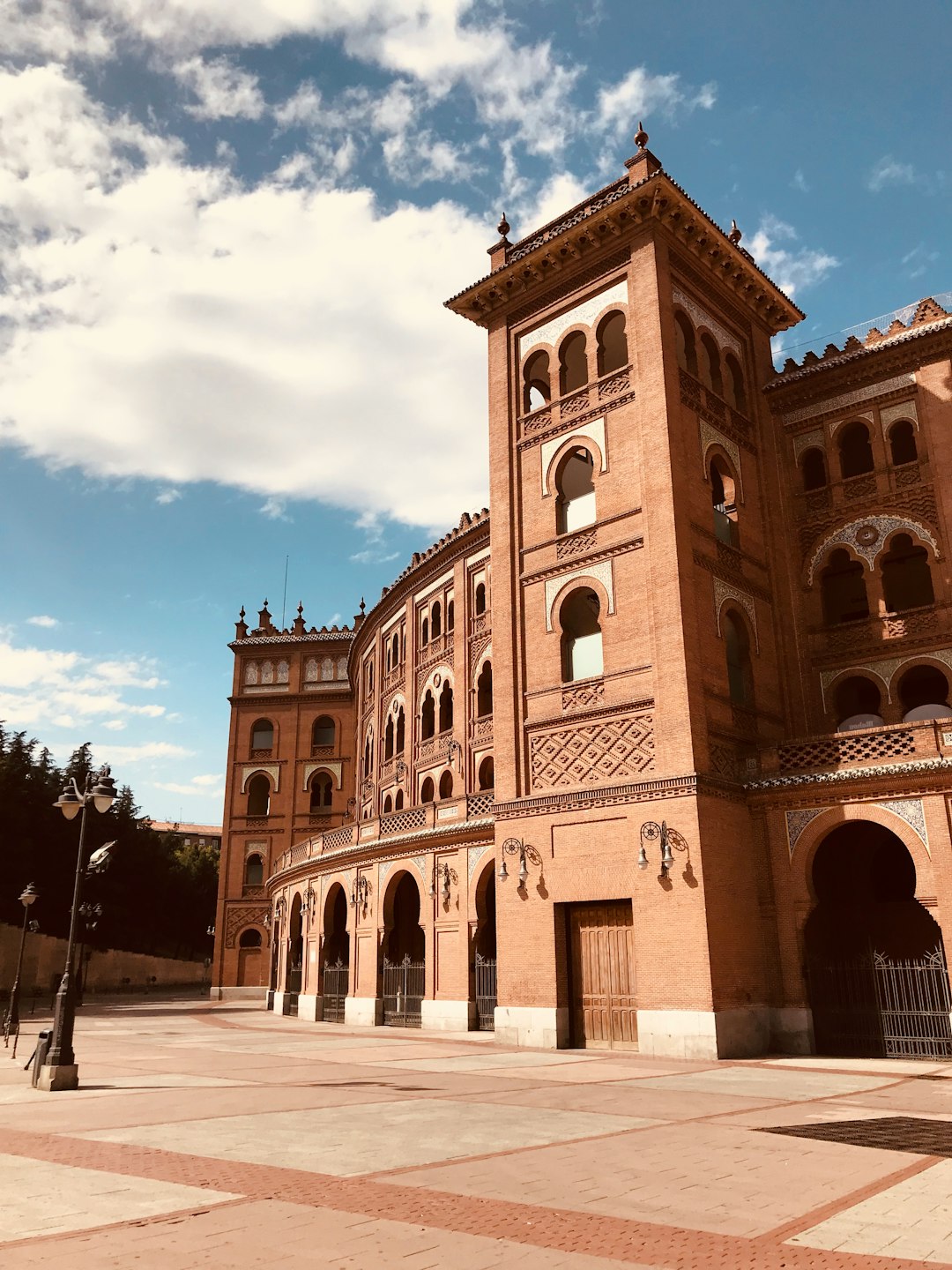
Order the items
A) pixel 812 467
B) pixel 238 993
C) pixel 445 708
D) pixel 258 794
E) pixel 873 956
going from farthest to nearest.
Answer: pixel 258 794
pixel 238 993
pixel 445 708
pixel 812 467
pixel 873 956

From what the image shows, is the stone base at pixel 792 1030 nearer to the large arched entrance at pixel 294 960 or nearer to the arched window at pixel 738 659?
the arched window at pixel 738 659

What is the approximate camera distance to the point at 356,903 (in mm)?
27906

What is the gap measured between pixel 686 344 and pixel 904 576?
7.49 m

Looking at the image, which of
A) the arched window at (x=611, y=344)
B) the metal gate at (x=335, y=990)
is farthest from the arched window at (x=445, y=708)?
the arched window at (x=611, y=344)

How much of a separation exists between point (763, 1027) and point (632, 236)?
17.1 meters

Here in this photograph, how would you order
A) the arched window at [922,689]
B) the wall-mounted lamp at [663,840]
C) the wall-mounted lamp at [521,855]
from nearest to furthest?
the wall-mounted lamp at [663,840], the wall-mounted lamp at [521,855], the arched window at [922,689]

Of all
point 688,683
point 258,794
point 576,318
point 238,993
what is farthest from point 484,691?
point 238,993

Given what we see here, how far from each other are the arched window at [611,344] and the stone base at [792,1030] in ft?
46.0

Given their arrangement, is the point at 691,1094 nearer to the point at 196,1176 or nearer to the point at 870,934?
the point at 196,1176

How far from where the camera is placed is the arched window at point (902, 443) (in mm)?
22766

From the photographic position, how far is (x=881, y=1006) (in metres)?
18.1

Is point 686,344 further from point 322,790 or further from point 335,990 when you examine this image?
point 322,790

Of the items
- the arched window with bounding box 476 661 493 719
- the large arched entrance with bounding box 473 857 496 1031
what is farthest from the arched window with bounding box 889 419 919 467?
the arched window with bounding box 476 661 493 719

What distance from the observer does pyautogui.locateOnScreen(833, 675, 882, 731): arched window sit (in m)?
22.3
